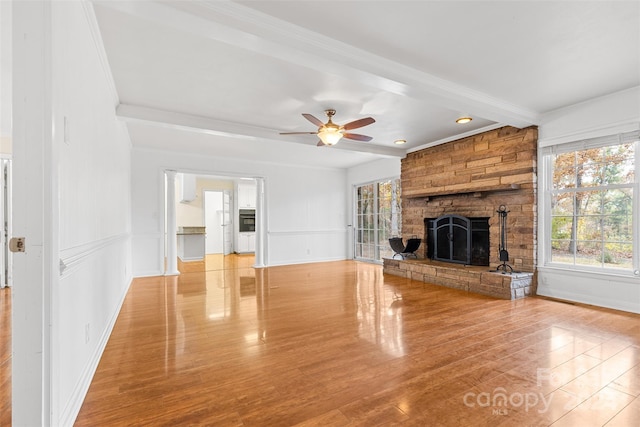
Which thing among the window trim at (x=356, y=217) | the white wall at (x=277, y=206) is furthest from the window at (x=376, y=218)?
the white wall at (x=277, y=206)

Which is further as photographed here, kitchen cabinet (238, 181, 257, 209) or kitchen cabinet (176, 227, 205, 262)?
kitchen cabinet (238, 181, 257, 209)

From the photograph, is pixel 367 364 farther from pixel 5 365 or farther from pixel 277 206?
pixel 277 206

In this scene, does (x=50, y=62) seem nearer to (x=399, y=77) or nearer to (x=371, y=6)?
(x=371, y=6)

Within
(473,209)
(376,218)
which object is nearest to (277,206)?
(376,218)

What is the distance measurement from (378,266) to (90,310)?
600 centimetres

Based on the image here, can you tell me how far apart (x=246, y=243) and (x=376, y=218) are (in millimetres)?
4838

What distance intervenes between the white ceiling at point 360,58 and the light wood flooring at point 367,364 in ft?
7.98

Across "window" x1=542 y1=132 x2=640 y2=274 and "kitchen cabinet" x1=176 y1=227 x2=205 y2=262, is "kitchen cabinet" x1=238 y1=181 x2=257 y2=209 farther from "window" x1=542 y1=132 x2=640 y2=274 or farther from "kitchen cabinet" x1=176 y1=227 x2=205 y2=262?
"window" x1=542 y1=132 x2=640 y2=274

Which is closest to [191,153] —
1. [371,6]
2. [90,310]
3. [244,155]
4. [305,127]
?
[244,155]

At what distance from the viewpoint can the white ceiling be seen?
7.18 feet

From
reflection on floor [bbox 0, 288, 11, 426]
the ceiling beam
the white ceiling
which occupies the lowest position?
reflection on floor [bbox 0, 288, 11, 426]

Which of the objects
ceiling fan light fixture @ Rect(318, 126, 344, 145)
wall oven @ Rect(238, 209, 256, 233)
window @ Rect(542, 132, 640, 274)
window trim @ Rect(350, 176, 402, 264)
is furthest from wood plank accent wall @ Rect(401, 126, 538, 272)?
wall oven @ Rect(238, 209, 256, 233)

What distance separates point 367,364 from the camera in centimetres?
236

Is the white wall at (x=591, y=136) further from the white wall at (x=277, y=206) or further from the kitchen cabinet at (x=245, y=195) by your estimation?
the kitchen cabinet at (x=245, y=195)
